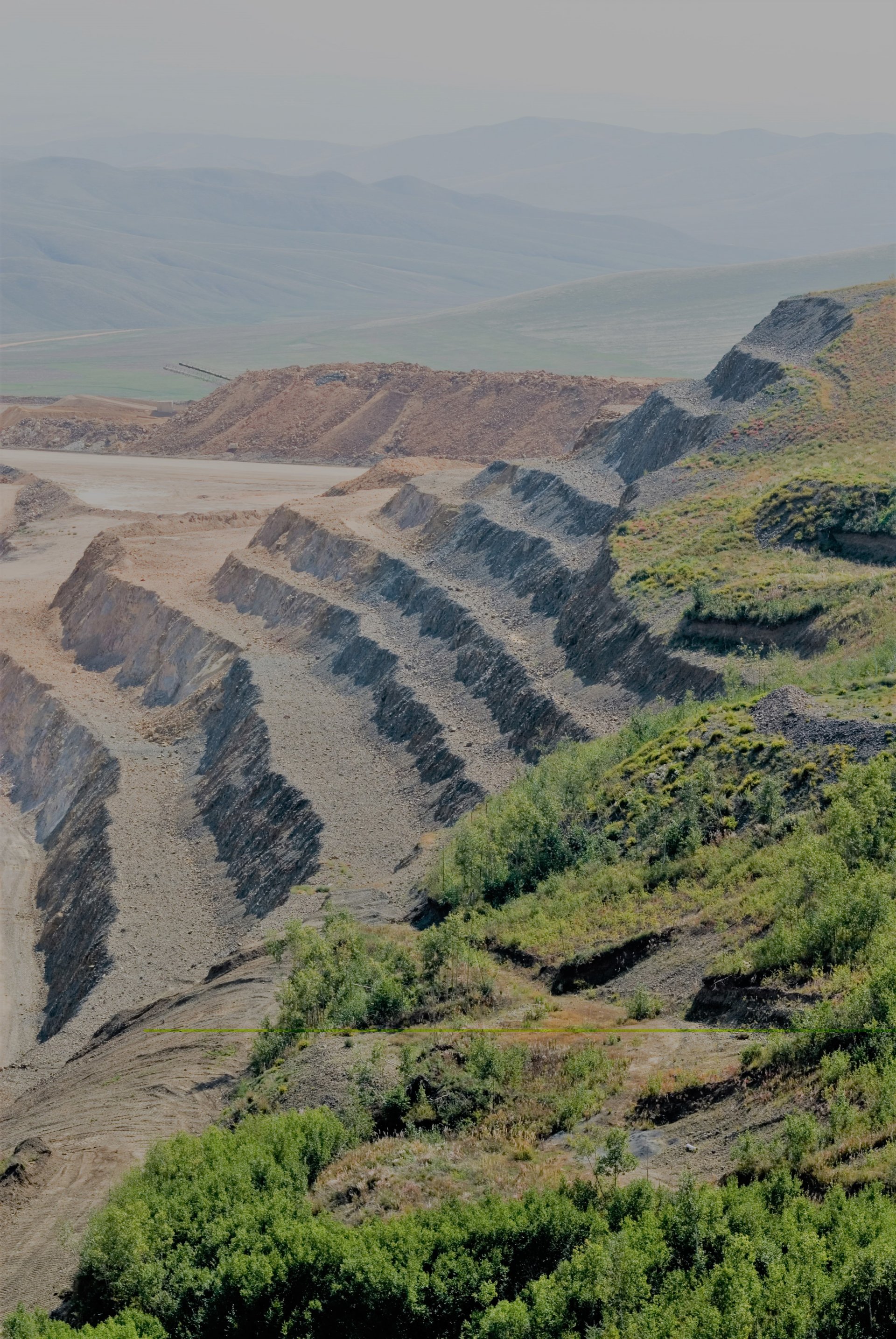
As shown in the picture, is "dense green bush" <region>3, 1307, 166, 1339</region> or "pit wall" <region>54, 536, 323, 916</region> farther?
"pit wall" <region>54, 536, 323, 916</region>

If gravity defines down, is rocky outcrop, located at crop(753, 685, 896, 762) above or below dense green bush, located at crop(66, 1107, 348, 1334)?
above

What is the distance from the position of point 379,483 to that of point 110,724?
2981 centimetres

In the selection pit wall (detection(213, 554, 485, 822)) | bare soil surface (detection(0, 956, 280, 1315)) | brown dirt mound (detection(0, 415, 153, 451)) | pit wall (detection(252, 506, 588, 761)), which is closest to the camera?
bare soil surface (detection(0, 956, 280, 1315))

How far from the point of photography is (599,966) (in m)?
24.7

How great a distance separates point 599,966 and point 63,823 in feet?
94.7

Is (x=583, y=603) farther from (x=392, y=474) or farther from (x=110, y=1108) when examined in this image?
(x=392, y=474)

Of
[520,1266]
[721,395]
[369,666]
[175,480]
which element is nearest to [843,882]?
[520,1266]

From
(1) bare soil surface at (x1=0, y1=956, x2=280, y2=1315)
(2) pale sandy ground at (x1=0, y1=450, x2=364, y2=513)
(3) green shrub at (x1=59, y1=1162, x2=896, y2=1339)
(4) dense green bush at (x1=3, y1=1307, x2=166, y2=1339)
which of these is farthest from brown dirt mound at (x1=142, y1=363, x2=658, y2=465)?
(4) dense green bush at (x1=3, y1=1307, x2=166, y2=1339)

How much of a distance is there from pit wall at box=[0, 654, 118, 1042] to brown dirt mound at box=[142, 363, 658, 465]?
48051mm

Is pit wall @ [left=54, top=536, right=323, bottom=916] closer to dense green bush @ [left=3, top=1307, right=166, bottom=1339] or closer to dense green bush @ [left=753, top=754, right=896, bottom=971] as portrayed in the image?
dense green bush @ [left=753, top=754, right=896, bottom=971]

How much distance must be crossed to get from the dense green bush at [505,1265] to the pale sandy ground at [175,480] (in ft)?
232

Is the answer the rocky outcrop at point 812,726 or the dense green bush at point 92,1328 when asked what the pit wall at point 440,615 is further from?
the dense green bush at point 92,1328

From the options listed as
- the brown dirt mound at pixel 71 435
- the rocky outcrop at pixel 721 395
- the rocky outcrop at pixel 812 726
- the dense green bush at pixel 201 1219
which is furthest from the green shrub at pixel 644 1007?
the brown dirt mound at pixel 71 435

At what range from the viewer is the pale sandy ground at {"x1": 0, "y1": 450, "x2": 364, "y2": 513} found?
91.0 meters
